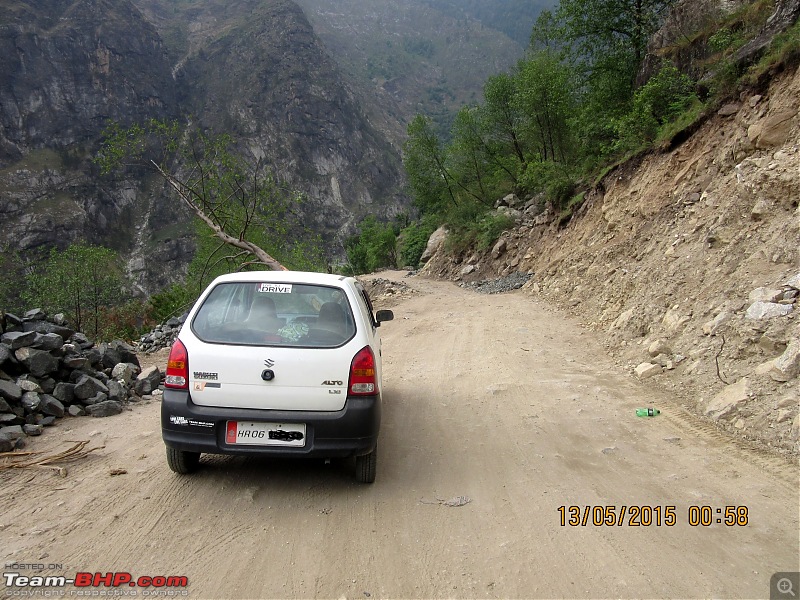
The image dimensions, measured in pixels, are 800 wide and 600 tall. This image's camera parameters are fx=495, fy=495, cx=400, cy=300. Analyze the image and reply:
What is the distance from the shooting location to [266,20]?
129m

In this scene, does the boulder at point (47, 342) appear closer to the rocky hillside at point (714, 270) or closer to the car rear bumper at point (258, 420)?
the car rear bumper at point (258, 420)

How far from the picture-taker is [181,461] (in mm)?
3939

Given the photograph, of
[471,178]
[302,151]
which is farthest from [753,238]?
[302,151]

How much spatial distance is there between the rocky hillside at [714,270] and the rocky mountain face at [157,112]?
6973 centimetres

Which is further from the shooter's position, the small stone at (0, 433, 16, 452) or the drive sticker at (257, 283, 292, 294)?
the small stone at (0, 433, 16, 452)

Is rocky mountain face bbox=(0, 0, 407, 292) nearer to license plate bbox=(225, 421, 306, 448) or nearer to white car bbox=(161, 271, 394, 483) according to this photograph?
white car bbox=(161, 271, 394, 483)

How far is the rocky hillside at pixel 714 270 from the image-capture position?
504 cm

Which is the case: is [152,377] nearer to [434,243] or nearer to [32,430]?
[32,430]

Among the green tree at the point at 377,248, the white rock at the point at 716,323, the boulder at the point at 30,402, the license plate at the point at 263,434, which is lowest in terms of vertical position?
the green tree at the point at 377,248

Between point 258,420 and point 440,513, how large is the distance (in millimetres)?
1471

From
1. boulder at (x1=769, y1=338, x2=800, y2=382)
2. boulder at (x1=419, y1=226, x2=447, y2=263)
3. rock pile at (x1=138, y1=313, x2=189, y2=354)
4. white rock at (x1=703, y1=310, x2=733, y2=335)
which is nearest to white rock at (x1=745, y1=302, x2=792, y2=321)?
white rock at (x1=703, y1=310, x2=733, y2=335)

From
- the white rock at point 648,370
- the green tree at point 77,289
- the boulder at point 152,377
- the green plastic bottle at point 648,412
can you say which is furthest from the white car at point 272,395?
the green tree at point 77,289

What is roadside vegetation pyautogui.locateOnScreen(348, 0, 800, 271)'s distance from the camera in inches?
509

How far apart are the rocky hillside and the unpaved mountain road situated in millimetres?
627
